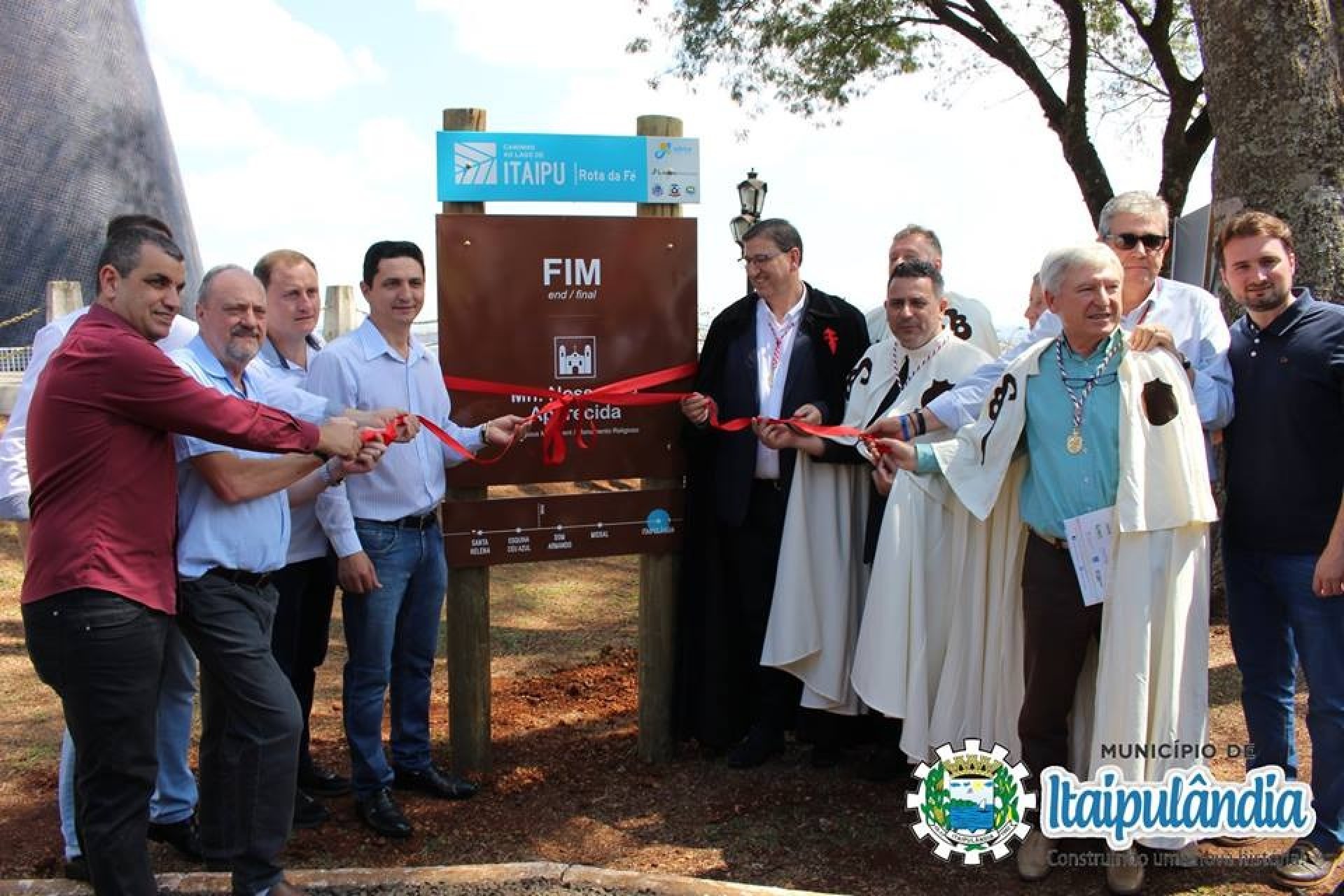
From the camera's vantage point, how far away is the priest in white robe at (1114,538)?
147 inches

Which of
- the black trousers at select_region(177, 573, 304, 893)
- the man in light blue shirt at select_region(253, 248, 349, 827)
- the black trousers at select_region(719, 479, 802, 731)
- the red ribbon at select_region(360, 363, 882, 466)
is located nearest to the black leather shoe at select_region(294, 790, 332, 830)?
the man in light blue shirt at select_region(253, 248, 349, 827)

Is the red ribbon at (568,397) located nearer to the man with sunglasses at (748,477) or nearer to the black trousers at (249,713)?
the man with sunglasses at (748,477)

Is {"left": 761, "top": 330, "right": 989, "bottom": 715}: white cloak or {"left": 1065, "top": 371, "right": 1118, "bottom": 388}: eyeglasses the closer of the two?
{"left": 1065, "top": 371, "right": 1118, "bottom": 388}: eyeglasses

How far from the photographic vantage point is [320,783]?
16.0 ft

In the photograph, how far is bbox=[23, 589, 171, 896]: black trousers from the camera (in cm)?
312

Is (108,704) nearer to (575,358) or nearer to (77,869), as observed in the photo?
(77,869)

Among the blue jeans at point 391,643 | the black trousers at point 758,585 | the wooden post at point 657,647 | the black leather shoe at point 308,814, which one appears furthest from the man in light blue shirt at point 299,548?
the black trousers at point 758,585

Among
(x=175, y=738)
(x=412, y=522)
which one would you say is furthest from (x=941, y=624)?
(x=175, y=738)

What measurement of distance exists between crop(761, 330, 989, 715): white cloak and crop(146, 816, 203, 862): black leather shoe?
240 cm

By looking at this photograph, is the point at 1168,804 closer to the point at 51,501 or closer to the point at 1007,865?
the point at 1007,865

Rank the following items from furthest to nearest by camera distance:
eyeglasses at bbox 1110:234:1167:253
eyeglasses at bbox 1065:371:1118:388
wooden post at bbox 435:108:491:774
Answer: wooden post at bbox 435:108:491:774
eyeglasses at bbox 1110:234:1167:253
eyeglasses at bbox 1065:371:1118:388

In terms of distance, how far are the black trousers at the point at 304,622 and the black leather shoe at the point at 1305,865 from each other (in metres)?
3.60

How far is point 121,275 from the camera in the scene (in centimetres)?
320

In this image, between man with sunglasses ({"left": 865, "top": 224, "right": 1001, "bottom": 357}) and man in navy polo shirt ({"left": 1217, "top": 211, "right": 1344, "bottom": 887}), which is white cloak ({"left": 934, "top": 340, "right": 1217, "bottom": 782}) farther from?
man with sunglasses ({"left": 865, "top": 224, "right": 1001, "bottom": 357})
